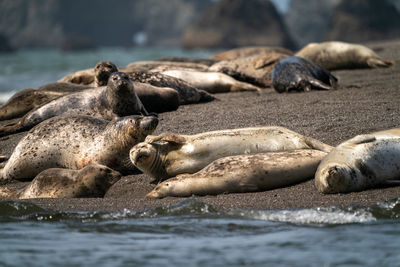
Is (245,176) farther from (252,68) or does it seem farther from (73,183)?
(252,68)

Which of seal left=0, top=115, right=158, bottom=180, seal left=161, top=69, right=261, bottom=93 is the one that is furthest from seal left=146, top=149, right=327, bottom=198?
seal left=161, top=69, right=261, bottom=93

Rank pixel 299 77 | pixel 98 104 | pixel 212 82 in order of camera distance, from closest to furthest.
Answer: pixel 98 104, pixel 299 77, pixel 212 82

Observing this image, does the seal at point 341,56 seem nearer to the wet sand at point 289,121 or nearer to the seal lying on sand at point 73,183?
the wet sand at point 289,121

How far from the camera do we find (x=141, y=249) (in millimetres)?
3795

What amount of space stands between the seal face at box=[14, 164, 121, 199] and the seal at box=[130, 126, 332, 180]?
289 millimetres

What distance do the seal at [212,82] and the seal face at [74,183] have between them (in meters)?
4.70

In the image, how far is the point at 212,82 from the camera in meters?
10.4

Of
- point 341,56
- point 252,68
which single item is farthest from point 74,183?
point 341,56

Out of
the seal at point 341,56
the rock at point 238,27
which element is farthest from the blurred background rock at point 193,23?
the seal at point 341,56

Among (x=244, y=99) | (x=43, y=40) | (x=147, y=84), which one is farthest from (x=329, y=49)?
(x=43, y=40)

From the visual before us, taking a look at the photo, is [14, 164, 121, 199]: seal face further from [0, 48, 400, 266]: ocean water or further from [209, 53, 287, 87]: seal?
[209, 53, 287, 87]: seal

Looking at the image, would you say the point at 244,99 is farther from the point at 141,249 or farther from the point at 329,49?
the point at 141,249

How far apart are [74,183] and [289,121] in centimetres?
249

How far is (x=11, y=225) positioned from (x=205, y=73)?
6.28 metres
